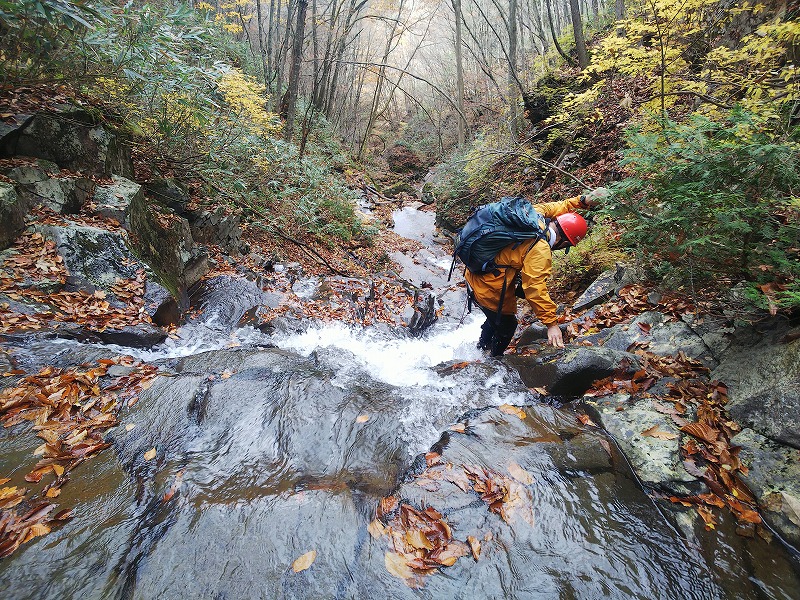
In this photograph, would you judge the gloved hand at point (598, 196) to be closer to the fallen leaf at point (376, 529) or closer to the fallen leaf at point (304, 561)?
the fallen leaf at point (376, 529)

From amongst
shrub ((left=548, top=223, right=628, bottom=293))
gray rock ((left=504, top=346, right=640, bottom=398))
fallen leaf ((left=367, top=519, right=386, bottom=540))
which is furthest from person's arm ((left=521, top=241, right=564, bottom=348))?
shrub ((left=548, top=223, right=628, bottom=293))

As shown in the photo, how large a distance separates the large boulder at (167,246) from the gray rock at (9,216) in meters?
1.24

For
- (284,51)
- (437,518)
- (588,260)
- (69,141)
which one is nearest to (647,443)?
(437,518)

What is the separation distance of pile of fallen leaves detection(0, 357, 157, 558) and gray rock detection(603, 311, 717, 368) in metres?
4.95

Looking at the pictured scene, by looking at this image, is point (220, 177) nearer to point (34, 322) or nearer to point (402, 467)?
point (34, 322)

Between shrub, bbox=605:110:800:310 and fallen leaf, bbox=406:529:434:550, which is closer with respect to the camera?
fallen leaf, bbox=406:529:434:550

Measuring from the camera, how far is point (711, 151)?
3002mm

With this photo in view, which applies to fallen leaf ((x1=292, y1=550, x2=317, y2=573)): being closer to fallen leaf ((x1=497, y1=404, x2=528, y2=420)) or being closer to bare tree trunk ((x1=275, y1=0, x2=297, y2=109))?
fallen leaf ((x1=497, y1=404, x2=528, y2=420))

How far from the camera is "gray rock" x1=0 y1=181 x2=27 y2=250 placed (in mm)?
4324

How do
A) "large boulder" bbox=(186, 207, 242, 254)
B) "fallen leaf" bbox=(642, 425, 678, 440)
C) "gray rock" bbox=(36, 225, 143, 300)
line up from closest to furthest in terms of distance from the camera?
"fallen leaf" bbox=(642, 425, 678, 440) < "gray rock" bbox=(36, 225, 143, 300) < "large boulder" bbox=(186, 207, 242, 254)

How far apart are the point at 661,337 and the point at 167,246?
7465 millimetres

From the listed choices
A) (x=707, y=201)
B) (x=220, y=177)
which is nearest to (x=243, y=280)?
(x=220, y=177)

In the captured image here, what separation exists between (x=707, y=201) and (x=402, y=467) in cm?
327

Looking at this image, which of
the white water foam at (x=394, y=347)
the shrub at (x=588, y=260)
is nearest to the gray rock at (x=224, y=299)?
the white water foam at (x=394, y=347)
